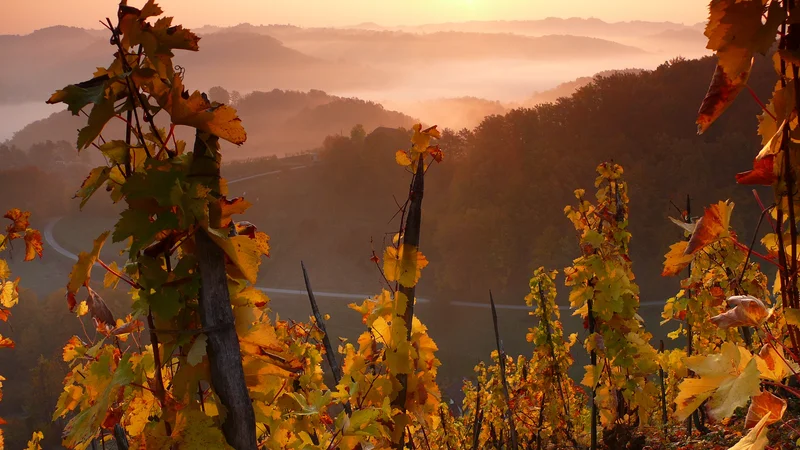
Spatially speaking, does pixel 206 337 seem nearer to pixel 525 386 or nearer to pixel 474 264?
pixel 525 386

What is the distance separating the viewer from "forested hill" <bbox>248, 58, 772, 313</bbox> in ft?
64.6

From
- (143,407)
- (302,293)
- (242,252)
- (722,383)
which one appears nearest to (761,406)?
(722,383)

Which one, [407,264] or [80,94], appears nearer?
[80,94]

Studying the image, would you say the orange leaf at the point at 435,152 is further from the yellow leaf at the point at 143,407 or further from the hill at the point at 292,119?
the hill at the point at 292,119

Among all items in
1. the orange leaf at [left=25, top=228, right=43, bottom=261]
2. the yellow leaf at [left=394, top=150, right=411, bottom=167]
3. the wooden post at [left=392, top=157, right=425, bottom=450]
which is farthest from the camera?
the orange leaf at [left=25, top=228, right=43, bottom=261]

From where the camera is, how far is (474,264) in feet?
71.9

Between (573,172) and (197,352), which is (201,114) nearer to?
(197,352)

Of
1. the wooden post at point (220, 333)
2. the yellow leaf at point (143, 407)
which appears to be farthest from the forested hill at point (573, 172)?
the wooden post at point (220, 333)

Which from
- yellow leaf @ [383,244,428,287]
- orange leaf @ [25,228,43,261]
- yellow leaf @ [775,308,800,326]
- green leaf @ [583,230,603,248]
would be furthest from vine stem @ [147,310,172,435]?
green leaf @ [583,230,603,248]

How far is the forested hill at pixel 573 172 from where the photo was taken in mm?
19703

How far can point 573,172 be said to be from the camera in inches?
832

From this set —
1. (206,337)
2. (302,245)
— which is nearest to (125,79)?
(206,337)

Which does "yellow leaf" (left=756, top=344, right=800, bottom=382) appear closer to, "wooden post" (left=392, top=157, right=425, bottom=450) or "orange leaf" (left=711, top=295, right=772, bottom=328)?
"orange leaf" (left=711, top=295, right=772, bottom=328)

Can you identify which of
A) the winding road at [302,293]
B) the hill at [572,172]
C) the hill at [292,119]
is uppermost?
the hill at [292,119]
